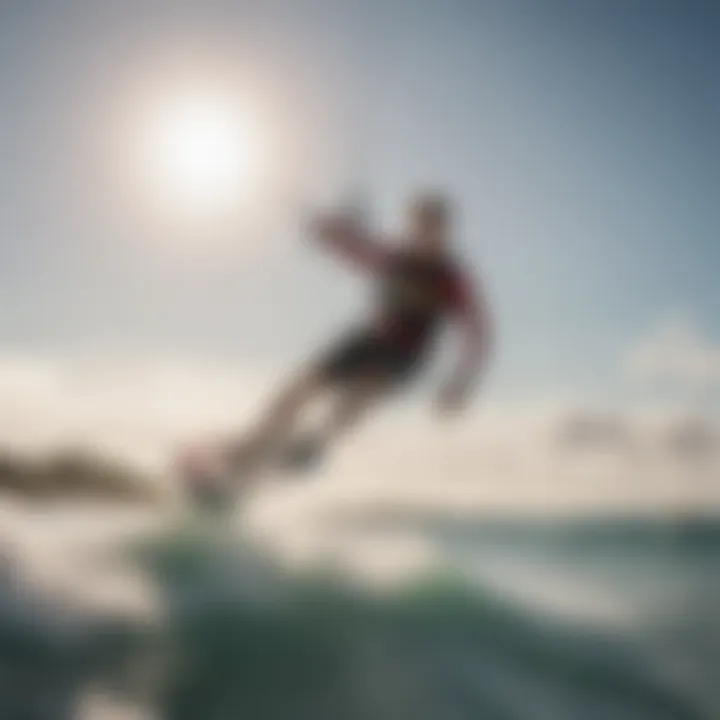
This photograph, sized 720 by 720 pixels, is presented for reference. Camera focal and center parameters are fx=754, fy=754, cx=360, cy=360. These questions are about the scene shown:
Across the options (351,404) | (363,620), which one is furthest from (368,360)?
(363,620)

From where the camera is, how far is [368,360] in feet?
7.85

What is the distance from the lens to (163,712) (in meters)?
2.38

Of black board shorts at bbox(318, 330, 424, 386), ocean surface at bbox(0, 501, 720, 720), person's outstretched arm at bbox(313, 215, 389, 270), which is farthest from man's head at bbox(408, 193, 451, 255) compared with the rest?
ocean surface at bbox(0, 501, 720, 720)

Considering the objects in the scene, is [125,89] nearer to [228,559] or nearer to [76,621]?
[228,559]

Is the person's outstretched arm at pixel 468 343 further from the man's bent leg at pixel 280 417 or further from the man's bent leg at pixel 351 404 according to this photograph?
the man's bent leg at pixel 280 417

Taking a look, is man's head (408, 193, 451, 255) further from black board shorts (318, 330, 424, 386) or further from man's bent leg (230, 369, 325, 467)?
man's bent leg (230, 369, 325, 467)

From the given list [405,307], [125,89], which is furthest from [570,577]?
[125,89]

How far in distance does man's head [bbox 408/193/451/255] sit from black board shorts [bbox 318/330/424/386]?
0.31 meters

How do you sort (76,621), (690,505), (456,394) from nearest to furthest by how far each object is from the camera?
(456,394) → (76,621) → (690,505)

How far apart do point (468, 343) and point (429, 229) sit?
0.38m

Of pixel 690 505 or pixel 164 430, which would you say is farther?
pixel 690 505

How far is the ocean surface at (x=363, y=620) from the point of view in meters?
2.45

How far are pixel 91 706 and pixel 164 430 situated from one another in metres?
0.89

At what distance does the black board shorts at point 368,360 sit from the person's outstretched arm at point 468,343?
0.50 ft
